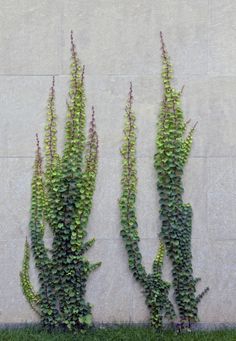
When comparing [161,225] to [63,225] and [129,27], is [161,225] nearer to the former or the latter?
[63,225]

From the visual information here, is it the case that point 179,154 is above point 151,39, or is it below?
below

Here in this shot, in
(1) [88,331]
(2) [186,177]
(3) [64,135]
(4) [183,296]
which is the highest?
(3) [64,135]

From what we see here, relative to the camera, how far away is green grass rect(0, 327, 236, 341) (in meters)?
4.27

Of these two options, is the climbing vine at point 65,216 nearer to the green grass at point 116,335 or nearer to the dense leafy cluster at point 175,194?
the green grass at point 116,335

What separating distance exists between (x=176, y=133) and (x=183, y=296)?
134 cm

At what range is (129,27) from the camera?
15.1 feet

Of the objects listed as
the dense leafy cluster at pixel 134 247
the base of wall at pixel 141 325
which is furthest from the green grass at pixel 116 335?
the dense leafy cluster at pixel 134 247

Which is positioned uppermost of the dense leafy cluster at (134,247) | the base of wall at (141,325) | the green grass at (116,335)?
the dense leafy cluster at (134,247)

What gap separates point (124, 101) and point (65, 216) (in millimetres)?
1068

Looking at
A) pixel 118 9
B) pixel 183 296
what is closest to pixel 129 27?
pixel 118 9

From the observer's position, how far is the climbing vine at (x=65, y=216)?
4.50 m

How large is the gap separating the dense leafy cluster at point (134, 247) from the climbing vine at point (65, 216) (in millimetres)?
266

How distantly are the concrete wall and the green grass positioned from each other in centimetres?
19

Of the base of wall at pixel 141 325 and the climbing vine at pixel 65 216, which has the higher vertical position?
the climbing vine at pixel 65 216
